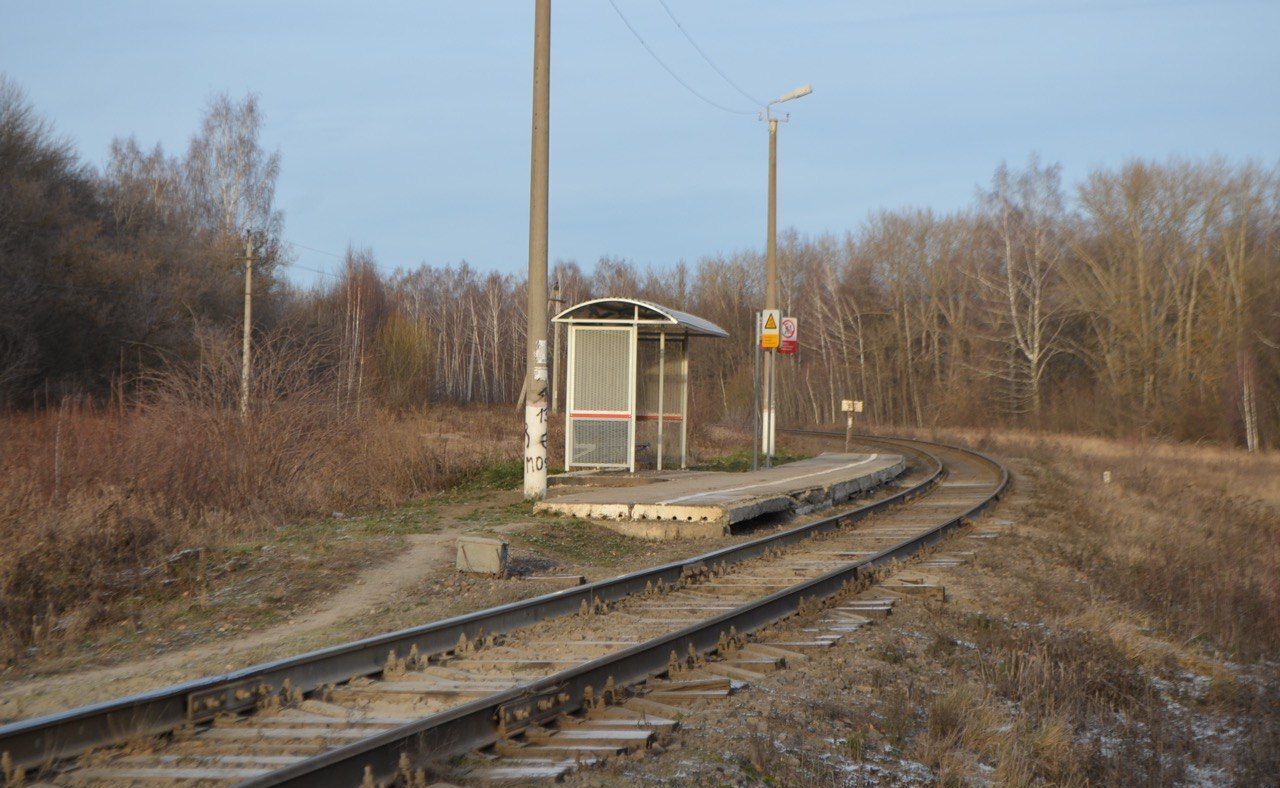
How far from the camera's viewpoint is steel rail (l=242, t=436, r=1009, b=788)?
4449mm

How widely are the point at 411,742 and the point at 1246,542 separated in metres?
17.8

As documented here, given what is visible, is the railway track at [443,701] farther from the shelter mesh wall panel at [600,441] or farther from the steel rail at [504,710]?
the shelter mesh wall panel at [600,441]

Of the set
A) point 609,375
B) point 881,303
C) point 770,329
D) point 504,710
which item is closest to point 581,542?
point 609,375

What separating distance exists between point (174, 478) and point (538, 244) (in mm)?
5641

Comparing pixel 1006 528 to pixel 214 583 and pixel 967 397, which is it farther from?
pixel 967 397

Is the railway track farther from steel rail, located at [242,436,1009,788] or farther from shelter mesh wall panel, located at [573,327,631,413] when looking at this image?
→ shelter mesh wall panel, located at [573,327,631,413]

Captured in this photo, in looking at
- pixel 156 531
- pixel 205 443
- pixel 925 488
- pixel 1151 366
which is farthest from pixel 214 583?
pixel 1151 366

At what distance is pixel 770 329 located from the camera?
22109 millimetres

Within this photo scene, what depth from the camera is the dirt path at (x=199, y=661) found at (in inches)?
247

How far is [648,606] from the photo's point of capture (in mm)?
9008

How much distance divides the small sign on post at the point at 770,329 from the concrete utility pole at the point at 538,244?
760 cm


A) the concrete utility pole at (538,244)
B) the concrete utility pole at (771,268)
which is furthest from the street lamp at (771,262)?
the concrete utility pole at (538,244)

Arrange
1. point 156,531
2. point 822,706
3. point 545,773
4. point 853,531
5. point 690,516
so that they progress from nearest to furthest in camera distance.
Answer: point 545,773, point 822,706, point 156,531, point 690,516, point 853,531

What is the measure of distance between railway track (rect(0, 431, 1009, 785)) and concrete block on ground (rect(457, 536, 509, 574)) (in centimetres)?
140
